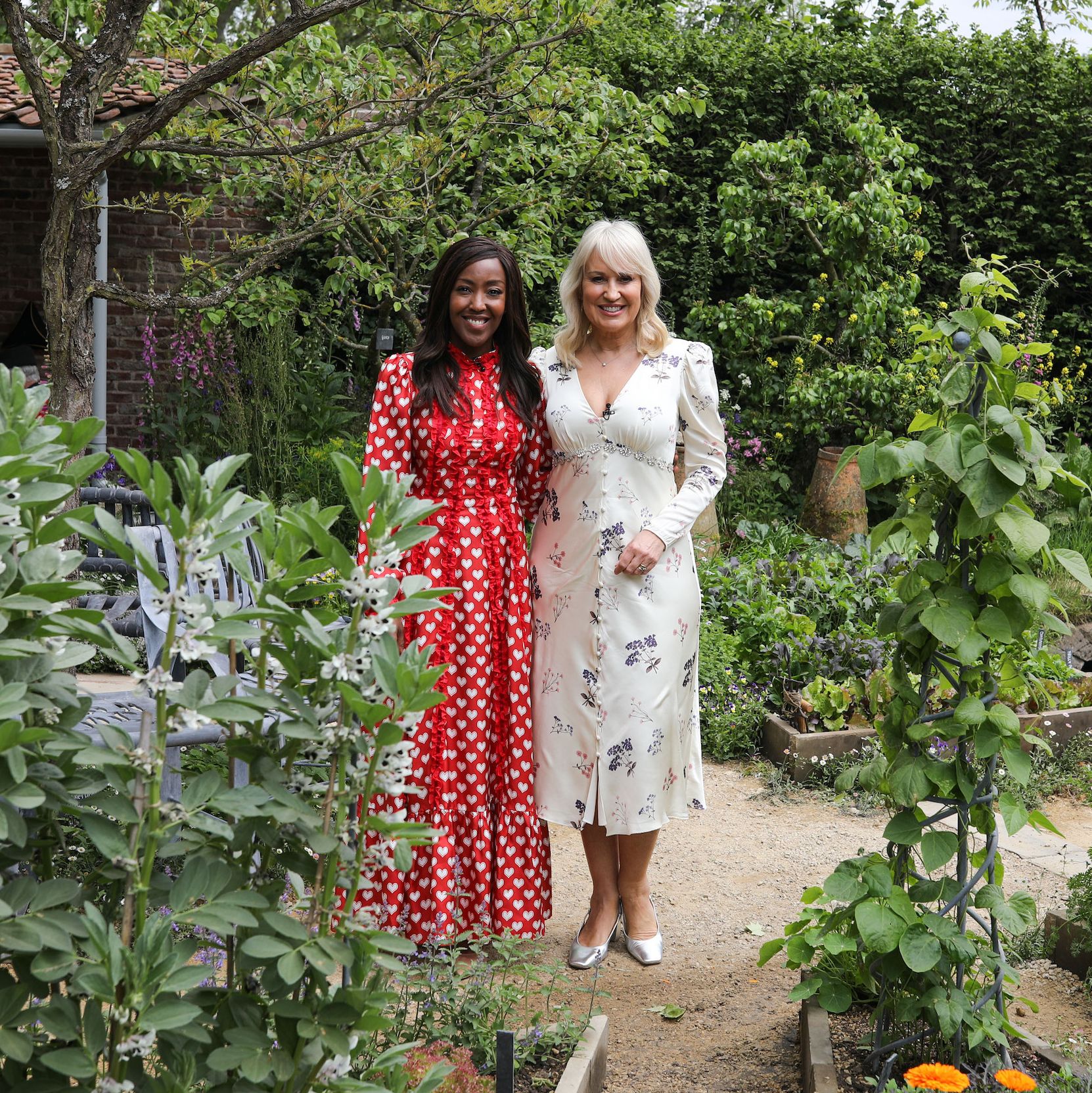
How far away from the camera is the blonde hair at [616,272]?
3.19 metres

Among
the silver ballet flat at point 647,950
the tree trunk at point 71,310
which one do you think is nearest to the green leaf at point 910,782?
the silver ballet flat at point 647,950

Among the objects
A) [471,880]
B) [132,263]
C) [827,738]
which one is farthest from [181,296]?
[132,263]

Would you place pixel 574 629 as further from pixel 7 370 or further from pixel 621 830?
pixel 7 370

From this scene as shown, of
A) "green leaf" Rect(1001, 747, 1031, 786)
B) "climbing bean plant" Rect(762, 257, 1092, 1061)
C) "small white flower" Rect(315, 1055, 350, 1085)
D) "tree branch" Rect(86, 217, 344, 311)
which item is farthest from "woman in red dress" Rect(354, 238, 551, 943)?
"small white flower" Rect(315, 1055, 350, 1085)

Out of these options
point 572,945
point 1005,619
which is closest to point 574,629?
point 572,945

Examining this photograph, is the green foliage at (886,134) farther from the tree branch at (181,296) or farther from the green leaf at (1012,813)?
the green leaf at (1012,813)

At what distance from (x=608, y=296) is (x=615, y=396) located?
28 cm

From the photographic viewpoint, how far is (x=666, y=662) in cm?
326

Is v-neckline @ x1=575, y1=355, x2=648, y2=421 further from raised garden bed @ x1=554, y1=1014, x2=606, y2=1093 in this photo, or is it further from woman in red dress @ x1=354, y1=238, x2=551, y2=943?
raised garden bed @ x1=554, y1=1014, x2=606, y2=1093

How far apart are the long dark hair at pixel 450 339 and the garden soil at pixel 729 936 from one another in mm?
1575

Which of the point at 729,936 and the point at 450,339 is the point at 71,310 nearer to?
the point at 450,339

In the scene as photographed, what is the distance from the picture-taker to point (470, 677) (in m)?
3.19

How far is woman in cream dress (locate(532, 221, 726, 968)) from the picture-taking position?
10.6 feet

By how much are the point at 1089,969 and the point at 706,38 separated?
26.5 feet
